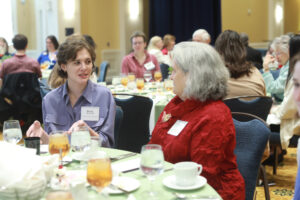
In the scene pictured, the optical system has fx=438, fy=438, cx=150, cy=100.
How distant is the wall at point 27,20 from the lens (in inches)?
372

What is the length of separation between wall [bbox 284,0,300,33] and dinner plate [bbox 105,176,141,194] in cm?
1387

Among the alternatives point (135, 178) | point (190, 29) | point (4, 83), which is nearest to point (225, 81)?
point (135, 178)

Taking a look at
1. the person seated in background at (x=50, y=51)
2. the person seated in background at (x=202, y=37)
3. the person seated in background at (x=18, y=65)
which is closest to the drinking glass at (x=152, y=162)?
the person seated in background at (x=18, y=65)

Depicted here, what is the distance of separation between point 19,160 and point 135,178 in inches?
18.7

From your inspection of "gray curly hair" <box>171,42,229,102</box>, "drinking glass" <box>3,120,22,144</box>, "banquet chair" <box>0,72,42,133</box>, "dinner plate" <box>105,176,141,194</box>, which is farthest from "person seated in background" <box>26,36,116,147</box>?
"banquet chair" <box>0,72,42,133</box>

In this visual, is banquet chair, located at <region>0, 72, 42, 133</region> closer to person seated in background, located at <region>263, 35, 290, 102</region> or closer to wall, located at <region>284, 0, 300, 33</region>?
person seated in background, located at <region>263, 35, 290, 102</region>

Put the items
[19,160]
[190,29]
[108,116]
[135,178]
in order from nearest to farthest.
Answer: [19,160] → [135,178] → [108,116] → [190,29]

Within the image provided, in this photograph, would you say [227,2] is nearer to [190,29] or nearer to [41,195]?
[190,29]

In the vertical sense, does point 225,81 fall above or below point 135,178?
above

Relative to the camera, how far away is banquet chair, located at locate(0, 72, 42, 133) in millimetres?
5949

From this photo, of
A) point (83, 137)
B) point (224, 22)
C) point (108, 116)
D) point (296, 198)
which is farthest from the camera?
point (224, 22)

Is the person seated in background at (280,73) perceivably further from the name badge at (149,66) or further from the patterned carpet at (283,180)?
the name badge at (149,66)

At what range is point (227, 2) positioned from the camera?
1199 centimetres

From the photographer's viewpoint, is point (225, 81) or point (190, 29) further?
point (190, 29)
